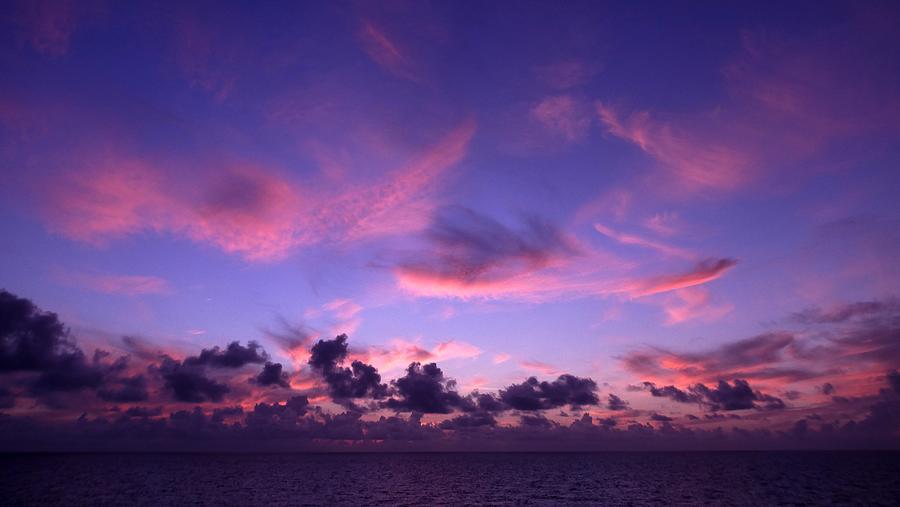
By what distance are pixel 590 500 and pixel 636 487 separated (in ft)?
118

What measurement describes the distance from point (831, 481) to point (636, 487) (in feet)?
218

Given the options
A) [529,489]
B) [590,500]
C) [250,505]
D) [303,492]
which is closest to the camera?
[250,505]

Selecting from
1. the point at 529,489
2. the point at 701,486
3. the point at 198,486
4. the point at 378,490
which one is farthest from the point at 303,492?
the point at 701,486

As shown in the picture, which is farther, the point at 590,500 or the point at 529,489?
the point at 529,489

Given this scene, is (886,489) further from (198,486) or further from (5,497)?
(5,497)

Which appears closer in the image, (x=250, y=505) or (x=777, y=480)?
(x=250, y=505)

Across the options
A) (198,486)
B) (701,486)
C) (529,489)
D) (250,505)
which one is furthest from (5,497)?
(701,486)

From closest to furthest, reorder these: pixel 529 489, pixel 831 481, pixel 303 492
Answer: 1. pixel 303 492
2. pixel 529 489
3. pixel 831 481

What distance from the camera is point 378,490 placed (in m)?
123

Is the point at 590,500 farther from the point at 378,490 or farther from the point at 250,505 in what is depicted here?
the point at 250,505

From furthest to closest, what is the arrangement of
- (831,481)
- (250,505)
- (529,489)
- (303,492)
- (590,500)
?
(831,481) < (529,489) < (303,492) < (590,500) < (250,505)

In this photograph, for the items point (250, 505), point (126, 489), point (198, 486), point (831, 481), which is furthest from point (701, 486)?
point (126, 489)

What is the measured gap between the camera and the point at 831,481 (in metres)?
150

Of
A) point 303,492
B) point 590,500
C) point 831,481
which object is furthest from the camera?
point 831,481
